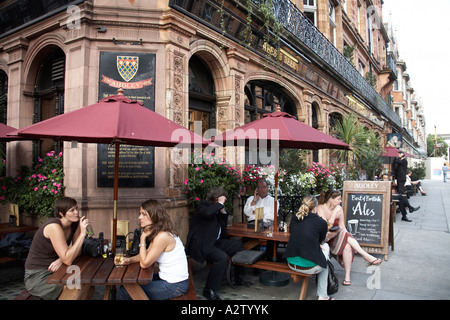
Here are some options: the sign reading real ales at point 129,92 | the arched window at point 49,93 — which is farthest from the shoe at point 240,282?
the arched window at point 49,93

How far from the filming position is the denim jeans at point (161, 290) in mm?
3307

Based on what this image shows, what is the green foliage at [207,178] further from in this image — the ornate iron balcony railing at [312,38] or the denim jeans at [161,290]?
the ornate iron balcony railing at [312,38]

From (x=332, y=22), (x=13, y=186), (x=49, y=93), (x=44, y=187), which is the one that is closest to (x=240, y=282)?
(x=44, y=187)

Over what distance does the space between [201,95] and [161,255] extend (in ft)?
15.3

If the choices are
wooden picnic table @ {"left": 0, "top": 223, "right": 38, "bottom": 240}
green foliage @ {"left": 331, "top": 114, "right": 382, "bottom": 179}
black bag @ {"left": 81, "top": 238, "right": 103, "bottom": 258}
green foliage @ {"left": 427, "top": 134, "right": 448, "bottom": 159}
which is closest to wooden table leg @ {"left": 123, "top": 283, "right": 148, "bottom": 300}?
black bag @ {"left": 81, "top": 238, "right": 103, "bottom": 258}

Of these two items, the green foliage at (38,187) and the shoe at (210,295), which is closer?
the shoe at (210,295)

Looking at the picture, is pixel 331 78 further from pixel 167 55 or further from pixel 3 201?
pixel 3 201

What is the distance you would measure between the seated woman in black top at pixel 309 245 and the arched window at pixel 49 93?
5.30m

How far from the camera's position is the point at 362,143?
12852 millimetres

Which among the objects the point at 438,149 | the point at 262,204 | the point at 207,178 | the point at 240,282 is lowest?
the point at 240,282

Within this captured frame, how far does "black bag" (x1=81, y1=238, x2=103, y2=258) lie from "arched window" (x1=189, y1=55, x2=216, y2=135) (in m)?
4.03

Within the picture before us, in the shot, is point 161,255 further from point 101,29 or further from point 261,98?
point 261,98

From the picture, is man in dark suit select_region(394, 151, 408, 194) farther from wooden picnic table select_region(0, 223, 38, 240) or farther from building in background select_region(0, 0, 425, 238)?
wooden picnic table select_region(0, 223, 38, 240)

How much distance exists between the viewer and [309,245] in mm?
3990
